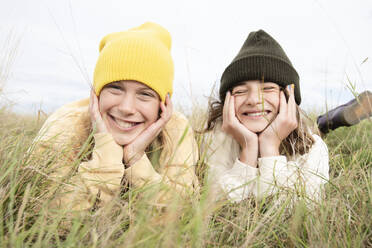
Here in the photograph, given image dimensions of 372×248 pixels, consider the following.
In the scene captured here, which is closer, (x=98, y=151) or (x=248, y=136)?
(x=98, y=151)

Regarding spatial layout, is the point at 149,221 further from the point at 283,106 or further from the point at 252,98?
the point at 283,106

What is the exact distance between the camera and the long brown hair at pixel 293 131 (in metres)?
2.21

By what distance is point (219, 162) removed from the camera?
2213 mm

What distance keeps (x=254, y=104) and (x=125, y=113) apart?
3.32ft

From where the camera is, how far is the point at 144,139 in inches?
76.1

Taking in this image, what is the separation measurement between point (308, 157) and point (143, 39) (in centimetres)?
158

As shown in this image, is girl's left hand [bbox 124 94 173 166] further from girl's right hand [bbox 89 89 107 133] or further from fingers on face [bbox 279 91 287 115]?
fingers on face [bbox 279 91 287 115]

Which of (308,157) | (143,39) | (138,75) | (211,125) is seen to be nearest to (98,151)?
(138,75)

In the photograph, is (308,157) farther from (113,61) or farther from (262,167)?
(113,61)

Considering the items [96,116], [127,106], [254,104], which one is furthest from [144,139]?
[254,104]

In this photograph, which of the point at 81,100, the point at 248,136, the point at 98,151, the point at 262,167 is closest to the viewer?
the point at 98,151

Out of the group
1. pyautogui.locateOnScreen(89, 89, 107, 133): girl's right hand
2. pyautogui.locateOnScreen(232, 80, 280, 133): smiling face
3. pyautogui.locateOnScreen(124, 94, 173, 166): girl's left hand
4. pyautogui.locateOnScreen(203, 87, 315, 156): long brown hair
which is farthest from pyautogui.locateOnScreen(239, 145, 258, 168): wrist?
pyautogui.locateOnScreen(89, 89, 107, 133): girl's right hand

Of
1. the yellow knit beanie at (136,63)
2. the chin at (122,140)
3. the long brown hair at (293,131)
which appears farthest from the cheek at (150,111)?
the long brown hair at (293,131)

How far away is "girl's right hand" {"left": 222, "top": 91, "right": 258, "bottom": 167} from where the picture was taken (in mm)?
2053
